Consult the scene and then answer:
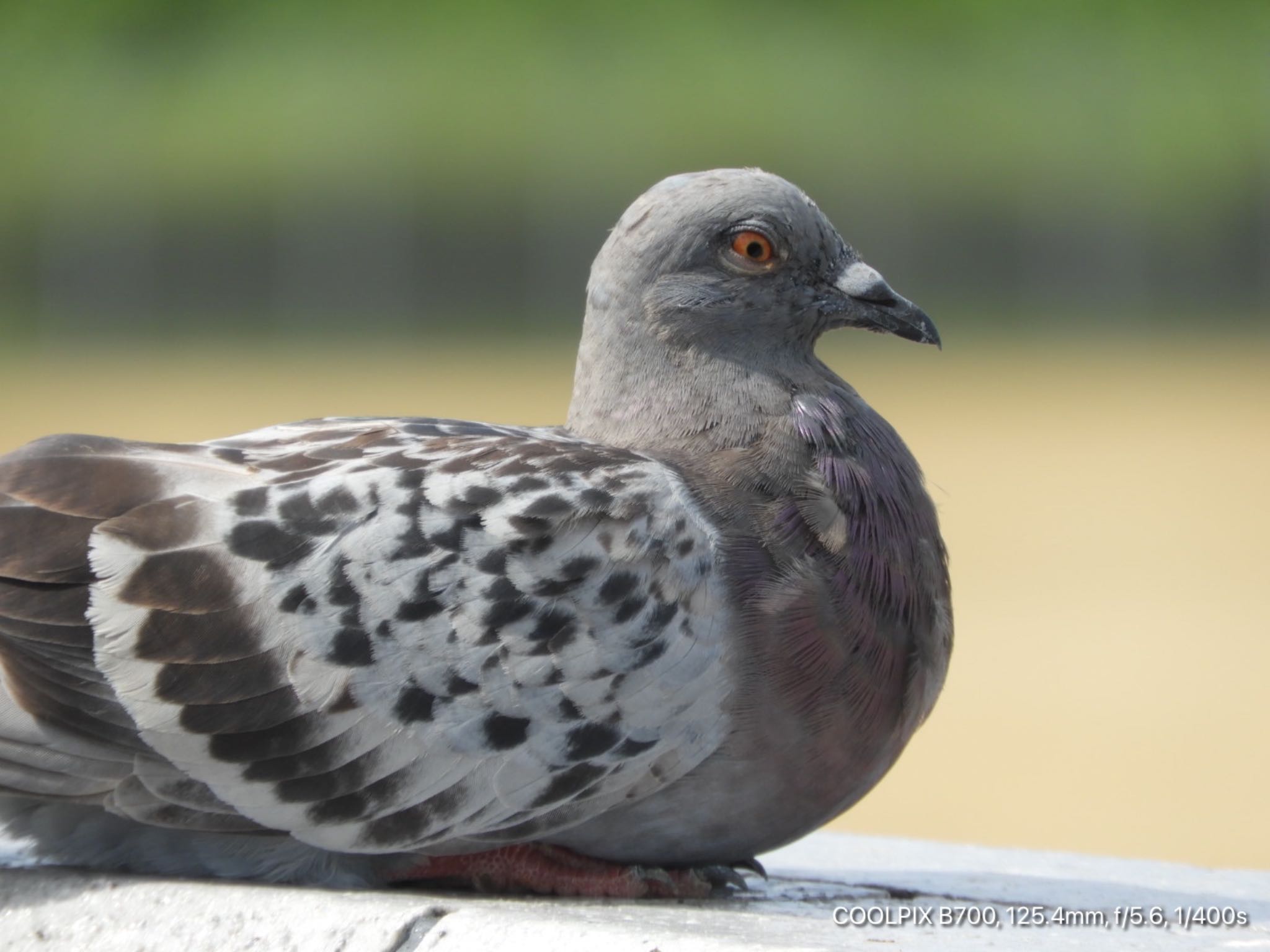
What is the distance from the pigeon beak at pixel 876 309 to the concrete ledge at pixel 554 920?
139 cm

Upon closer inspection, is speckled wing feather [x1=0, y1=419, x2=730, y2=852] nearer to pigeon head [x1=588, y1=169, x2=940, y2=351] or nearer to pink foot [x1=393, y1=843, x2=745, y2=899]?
pink foot [x1=393, y1=843, x2=745, y2=899]

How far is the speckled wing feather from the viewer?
349cm

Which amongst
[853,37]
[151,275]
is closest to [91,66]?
[151,275]

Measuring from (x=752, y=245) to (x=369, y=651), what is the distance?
1441mm

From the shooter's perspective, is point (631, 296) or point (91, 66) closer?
point (631, 296)

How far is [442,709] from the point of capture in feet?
11.5

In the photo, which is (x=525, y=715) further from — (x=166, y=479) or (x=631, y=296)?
(x=631, y=296)

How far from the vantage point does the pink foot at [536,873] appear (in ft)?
12.3

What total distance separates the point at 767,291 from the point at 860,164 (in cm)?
2565

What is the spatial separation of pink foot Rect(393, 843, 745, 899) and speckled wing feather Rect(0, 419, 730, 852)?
0.14 meters

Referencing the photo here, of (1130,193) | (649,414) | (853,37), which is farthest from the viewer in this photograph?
(853,37)

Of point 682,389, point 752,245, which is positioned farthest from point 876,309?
point 682,389

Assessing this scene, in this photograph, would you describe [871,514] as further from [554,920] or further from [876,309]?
[554,920]

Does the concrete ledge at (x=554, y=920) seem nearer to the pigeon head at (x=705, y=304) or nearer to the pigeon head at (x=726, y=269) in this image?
the pigeon head at (x=705, y=304)
